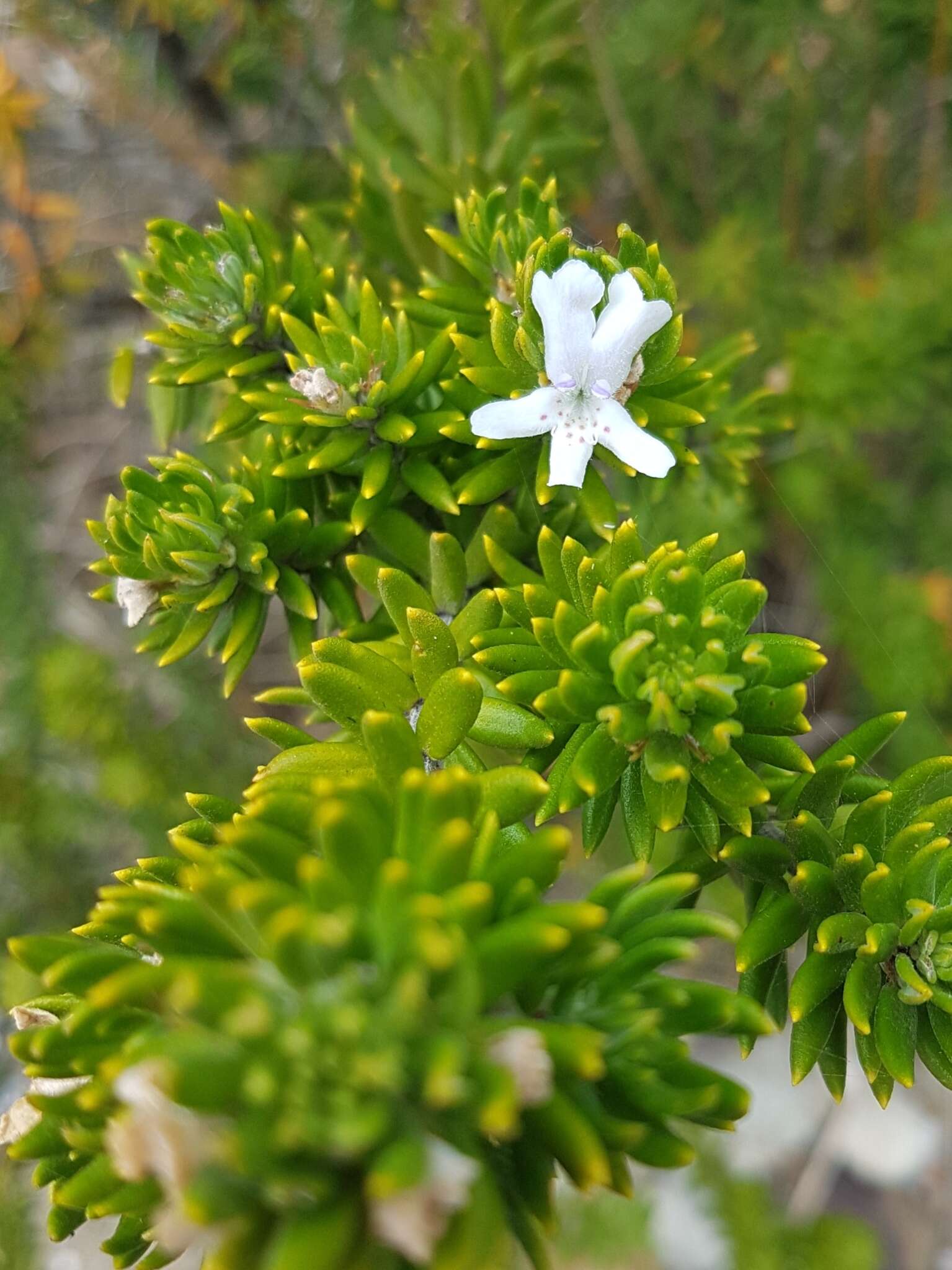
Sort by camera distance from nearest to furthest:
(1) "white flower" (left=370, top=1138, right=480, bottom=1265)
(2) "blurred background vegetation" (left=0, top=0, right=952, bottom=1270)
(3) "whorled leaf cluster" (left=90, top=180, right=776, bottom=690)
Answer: (1) "white flower" (left=370, top=1138, right=480, bottom=1265), (3) "whorled leaf cluster" (left=90, top=180, right=776, bottom=690), (2) "blurred background vegetation" (left=0, top=0, right=952, bottom=1270)

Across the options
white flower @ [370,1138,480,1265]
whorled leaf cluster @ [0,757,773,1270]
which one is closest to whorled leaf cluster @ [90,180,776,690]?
whorled leaf cluster @ [0,757,773,1270]

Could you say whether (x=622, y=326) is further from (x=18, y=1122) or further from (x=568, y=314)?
(x=18, y=1122)

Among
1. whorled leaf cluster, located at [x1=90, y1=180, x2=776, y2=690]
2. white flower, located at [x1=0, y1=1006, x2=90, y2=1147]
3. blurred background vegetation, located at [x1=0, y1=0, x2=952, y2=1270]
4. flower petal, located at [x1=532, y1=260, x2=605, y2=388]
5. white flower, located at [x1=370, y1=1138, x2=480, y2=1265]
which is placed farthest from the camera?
blurred background vegetation, located at [x1=0, y1=0, x2=952, y2=1270]

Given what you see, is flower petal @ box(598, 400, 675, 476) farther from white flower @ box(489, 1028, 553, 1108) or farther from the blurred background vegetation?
the blurred background vegetation

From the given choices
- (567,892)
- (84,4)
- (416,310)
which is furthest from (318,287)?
(567,892)

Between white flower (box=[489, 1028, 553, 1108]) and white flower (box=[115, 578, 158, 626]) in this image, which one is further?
white flower (box=[115, 578, 158, 626])

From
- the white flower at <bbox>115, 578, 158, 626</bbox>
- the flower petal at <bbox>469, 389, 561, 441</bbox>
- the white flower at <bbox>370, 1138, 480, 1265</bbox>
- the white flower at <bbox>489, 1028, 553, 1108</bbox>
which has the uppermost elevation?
the flower petal at <bbox>469, 389, 561, 441</bbox>

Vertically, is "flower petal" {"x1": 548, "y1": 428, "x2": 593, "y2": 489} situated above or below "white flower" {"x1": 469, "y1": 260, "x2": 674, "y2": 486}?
below
